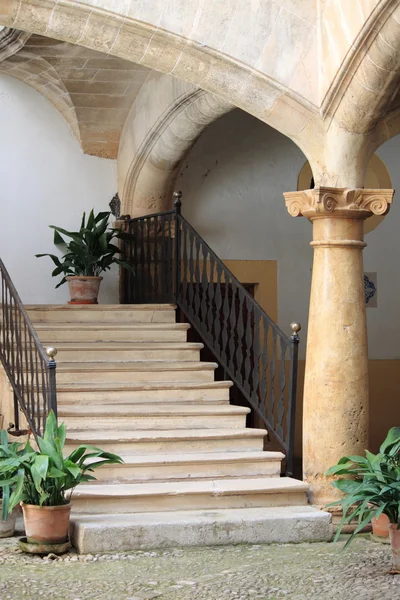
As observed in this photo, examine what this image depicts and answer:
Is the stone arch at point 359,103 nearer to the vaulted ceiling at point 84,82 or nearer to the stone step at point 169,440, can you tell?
the stone step at point 169,440

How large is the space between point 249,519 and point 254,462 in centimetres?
82

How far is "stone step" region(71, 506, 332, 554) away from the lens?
599 cm

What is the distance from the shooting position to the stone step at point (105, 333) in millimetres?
8461

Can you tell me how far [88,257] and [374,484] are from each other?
14.9 ft

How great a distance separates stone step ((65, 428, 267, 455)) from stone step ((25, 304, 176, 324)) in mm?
1797

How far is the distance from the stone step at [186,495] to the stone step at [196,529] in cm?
7

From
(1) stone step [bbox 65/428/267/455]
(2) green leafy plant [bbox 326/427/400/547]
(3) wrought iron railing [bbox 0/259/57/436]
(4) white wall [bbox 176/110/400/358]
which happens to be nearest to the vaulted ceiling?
(4) white wall [bbox 176/110/400/358]

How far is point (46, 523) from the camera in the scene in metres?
5.89

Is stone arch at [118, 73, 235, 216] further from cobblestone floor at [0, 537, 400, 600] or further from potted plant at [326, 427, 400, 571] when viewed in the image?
cobblestone floor at [0, 537, 400, 600]

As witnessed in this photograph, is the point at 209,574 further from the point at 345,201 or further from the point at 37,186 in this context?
the point at 37,186

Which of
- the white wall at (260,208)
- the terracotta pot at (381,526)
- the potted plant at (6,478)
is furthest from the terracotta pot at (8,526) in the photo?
the white wall at (260,208)

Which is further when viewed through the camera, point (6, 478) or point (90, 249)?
point (90, 249)

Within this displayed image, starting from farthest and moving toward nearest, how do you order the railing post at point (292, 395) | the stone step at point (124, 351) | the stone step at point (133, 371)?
the stone step at point (124, 351) → the stone step at point (133, 371) → the railing post at point (292, 395)

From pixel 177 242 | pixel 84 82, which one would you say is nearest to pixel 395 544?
pixel 177 242
